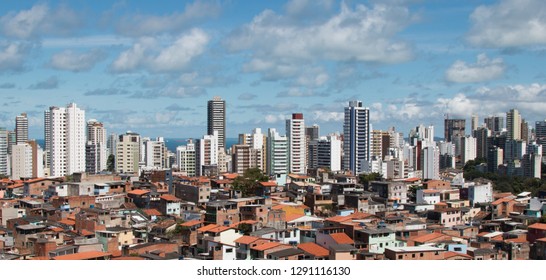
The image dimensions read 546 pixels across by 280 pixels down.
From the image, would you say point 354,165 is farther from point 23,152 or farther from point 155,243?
point 155,243

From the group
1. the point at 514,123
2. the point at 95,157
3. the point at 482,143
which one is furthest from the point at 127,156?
the point at 514,123

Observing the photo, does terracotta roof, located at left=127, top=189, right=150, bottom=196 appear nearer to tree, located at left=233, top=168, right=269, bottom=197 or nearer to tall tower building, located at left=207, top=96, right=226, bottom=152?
tree, located at left=233, top=168, right=269, bottom=197

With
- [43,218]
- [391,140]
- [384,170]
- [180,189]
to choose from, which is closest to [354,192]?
[180,189]

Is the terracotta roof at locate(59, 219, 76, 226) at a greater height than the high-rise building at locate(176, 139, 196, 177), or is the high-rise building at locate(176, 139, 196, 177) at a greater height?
the high-rise building at locate(176, 139, 196, 177)

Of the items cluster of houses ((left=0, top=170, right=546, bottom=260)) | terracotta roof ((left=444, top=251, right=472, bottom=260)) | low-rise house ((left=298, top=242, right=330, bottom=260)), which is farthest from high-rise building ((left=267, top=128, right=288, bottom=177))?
terracotta roof ((left=444, top=251, right=472, bottom=260))

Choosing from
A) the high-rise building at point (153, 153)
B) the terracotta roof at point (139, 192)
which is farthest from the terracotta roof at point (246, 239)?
the high-rise building at point (153, 153)
